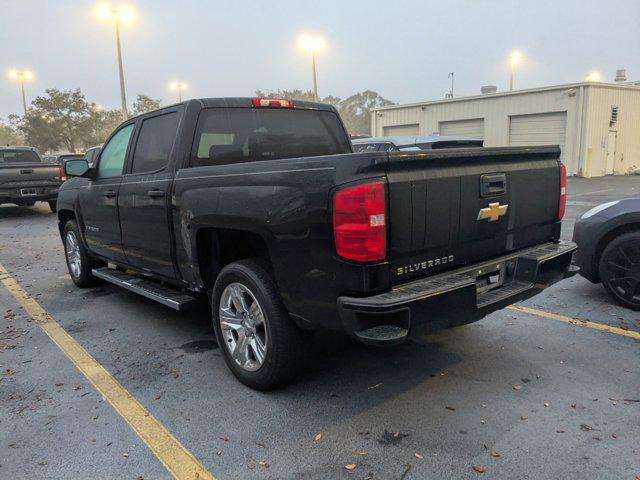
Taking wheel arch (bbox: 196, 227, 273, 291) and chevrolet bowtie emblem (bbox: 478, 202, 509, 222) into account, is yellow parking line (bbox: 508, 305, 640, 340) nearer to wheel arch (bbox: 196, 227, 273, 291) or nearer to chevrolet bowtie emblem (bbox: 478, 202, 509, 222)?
chevrolet bowtie emblem (bbox: 478, 202, 509, 222)

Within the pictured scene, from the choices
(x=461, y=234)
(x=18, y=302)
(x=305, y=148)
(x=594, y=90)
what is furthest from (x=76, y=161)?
(x=594, y=90)

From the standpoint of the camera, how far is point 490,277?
3301mm

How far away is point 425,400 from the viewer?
317 cm

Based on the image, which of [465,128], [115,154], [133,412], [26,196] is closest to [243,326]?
[133,412]

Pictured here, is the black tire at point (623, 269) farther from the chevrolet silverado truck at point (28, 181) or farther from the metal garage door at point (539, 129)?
the metal garage door at point (539, 129)

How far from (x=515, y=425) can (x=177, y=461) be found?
1860mm

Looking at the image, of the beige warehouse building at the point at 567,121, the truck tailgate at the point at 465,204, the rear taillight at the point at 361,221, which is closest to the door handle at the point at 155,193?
the rear taillight at the point at 361,221

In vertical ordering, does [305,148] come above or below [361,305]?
above

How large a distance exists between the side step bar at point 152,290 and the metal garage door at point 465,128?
2384 centimetres

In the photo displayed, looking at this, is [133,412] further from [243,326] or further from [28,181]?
[28,181]

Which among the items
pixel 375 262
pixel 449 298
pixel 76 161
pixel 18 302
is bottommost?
pixel 18 302

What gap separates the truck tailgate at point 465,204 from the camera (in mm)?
2701

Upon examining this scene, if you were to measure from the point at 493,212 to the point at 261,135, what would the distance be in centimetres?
202

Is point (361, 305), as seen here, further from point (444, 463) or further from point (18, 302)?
point (18, 302)
